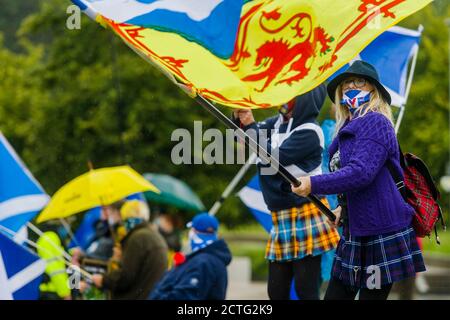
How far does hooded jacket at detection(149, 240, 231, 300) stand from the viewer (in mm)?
7605

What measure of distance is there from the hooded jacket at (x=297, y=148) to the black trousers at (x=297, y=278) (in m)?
0.34

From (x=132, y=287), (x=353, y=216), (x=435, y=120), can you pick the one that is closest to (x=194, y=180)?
(x=435, y=120)

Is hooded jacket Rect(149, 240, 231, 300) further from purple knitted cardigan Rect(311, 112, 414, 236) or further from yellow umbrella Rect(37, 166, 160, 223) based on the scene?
purple knitted cardigan Rect(311, 112, 414, 236)

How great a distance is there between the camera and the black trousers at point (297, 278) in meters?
6.13

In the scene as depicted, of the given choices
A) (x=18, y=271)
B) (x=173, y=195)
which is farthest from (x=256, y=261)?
(x=18, y=271)

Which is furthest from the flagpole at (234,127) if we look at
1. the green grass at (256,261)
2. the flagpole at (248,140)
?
the green grass at (256,261)

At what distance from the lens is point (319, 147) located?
6070 millimetres

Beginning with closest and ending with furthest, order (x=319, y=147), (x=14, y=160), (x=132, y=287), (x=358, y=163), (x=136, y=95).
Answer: (x=358, y=163)
(x=319, y=147)
(x=14, y=160)
(x=132, y=287)
(x=136, y=95)

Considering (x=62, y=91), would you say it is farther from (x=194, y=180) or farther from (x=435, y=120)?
(x=435, y=120)

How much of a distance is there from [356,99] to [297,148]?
41.5 inches

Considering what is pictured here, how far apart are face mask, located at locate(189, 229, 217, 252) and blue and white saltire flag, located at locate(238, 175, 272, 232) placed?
37cm

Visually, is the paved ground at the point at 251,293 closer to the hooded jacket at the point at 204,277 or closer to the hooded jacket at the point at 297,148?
the hooded jacket at the point at 204,277

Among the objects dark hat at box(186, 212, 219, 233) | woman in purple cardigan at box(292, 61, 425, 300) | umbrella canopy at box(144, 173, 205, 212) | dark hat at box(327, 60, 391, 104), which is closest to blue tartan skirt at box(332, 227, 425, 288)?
woman in purple cardigan at box(292, 61, 425, 300)
